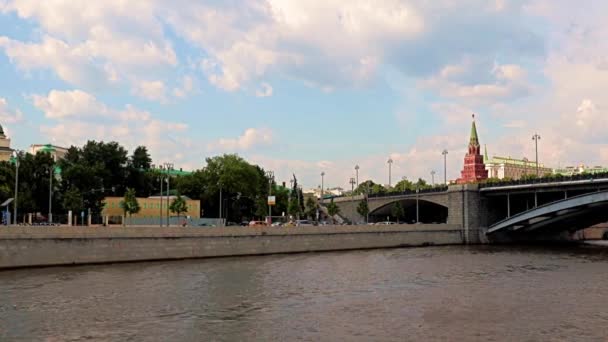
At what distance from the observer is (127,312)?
A: 2620 cm

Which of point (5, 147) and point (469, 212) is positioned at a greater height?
point (5, 147)

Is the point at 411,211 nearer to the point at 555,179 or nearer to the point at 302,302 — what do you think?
the point at 555,179

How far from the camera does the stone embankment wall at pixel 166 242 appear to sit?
4359 cm

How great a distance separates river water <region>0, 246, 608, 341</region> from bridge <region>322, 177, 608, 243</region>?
23.4 m

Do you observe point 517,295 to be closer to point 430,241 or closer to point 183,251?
point 183,251

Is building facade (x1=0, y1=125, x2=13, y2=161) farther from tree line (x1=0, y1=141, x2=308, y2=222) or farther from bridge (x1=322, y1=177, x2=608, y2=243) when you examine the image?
bridge (x1=322, y1=177, x2=608, y2=243)

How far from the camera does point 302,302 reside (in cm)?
2947

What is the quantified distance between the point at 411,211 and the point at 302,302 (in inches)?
3453

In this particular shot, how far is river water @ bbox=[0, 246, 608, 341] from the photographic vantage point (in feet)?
74.2

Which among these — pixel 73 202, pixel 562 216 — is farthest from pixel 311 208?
pixel 73 202

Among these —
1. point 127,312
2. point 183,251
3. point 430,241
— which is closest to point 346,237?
point 430,241

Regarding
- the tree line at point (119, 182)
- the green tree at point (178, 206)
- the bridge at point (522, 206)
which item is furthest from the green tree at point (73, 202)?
the bridge at point (522, 206)

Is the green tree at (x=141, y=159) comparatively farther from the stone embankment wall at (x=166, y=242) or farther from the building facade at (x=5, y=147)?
the stone embankment wall at (x=166, y=242)

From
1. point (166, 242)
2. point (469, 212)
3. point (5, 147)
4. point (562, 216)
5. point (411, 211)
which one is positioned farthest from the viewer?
point (411, 211)
